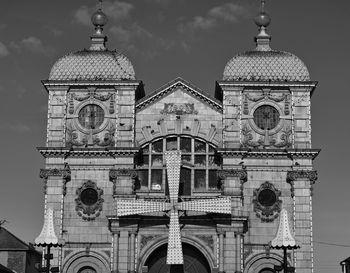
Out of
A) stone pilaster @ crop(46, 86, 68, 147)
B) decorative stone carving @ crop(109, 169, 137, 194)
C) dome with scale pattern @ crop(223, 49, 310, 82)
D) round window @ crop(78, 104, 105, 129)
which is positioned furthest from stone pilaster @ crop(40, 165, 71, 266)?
dome with scale pattern @ crop(223, 49, 310, 82)

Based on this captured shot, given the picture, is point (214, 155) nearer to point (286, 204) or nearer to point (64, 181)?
point (286, 204)

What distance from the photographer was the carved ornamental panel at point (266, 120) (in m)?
55.1

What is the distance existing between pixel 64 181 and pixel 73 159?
1608 millimetres

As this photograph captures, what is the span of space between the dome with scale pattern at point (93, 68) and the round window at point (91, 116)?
1941 millimetres

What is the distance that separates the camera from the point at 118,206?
52.6 metres

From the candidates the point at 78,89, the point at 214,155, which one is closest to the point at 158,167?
the point at 214,155

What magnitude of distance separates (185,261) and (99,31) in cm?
1798

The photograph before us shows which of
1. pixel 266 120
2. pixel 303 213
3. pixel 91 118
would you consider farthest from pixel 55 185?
pixel 303 213

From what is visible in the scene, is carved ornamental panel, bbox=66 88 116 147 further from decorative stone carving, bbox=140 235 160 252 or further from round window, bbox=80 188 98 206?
decorative stone carving, bbox=140 235 160 252

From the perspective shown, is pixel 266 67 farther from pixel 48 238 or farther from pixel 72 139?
pixel 48 238

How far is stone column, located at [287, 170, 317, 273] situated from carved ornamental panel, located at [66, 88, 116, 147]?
12.3m

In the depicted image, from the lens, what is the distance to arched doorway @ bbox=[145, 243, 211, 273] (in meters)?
53.8

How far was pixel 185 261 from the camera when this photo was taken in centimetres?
5391

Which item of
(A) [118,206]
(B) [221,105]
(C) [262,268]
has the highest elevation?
(B) [221,105]
